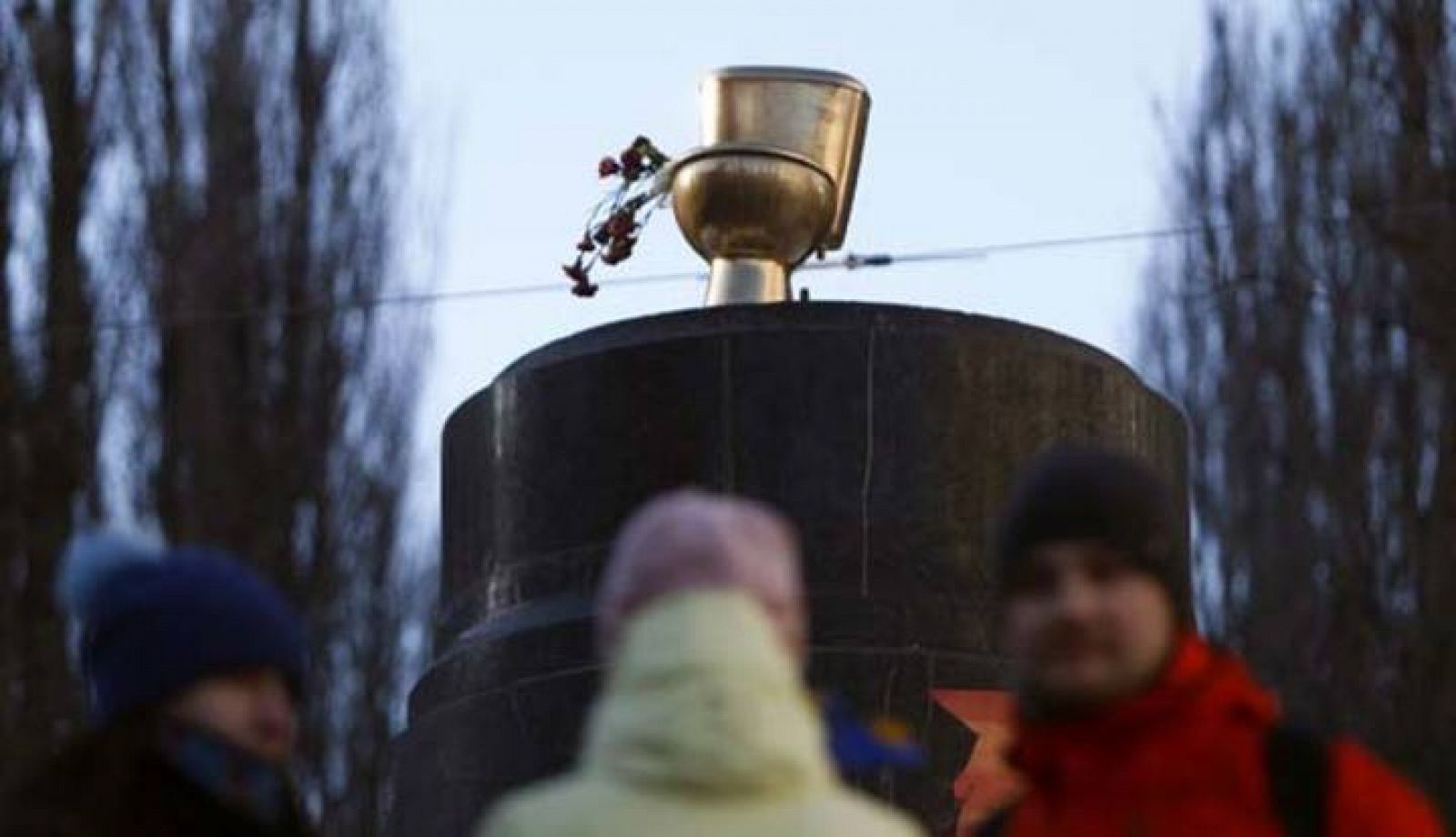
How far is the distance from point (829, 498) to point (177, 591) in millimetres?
4950

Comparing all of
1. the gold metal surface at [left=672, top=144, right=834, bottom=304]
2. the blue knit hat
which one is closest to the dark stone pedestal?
the gold metal surface at [left=672, top=144, right=834, bottom=304]

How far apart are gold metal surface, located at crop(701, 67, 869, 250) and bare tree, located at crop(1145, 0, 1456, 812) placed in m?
3.91

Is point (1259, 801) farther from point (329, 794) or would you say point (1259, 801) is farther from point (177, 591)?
point (329, 794)

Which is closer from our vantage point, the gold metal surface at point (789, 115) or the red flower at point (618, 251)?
the gold metal surface at point (789, 115)

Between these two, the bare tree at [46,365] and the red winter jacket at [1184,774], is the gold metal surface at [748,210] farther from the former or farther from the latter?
the red winter jacket at [1184,774]

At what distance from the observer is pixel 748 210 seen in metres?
10.2

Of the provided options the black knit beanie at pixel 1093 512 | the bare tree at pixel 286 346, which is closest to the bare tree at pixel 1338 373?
the bare tree at pixel 286 346

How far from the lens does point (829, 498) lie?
867 cm

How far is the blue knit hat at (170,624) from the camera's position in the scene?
3.73m

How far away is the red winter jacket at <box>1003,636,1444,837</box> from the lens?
3490 mm

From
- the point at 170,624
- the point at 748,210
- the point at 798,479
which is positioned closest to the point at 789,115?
the point at 748,210

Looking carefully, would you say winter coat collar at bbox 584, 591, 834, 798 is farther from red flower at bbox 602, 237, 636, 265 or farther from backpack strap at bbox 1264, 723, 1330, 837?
red flower at bbox 602, 237, 636, 265

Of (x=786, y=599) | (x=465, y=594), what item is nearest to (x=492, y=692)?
(x=465, y=594)

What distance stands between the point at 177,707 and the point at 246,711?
0.21ft
